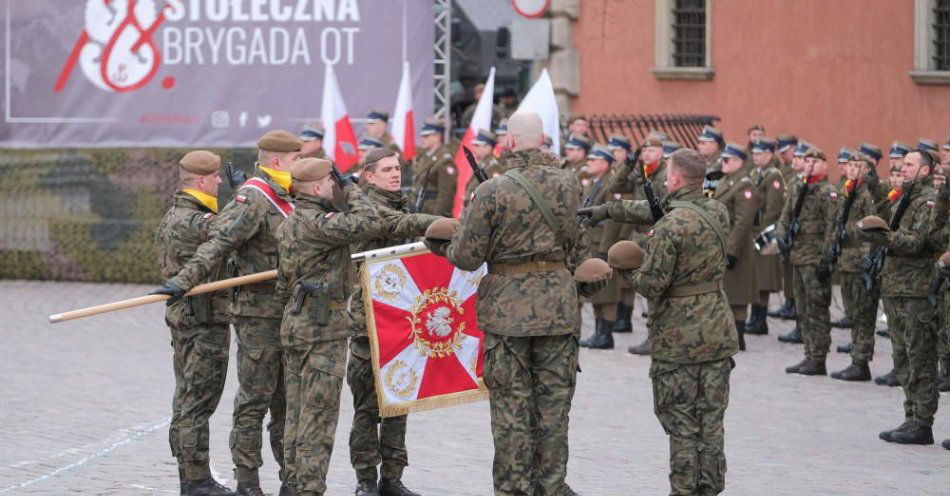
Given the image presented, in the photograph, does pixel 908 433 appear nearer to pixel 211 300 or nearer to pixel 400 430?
pixel 400 430

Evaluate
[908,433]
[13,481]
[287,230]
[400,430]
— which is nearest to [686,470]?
[400,430]

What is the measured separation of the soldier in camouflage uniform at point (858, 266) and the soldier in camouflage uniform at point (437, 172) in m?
5.84

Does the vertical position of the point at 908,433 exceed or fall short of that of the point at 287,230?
it falls short

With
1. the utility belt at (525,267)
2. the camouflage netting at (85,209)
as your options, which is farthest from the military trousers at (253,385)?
the camouflage netting at (85,209)

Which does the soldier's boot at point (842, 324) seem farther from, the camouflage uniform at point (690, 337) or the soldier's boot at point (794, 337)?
the camouflage uniform at point (690, 337)

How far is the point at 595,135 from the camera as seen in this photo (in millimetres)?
22250

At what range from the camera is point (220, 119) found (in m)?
21.2

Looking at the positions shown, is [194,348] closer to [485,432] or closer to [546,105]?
[485,432]

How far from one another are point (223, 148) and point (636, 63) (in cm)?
639

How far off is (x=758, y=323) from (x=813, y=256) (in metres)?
2.64

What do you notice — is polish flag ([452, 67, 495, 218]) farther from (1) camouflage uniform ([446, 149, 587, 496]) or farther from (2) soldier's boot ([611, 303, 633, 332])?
(1) camouflage uniform ([446, 149, 587, 496])

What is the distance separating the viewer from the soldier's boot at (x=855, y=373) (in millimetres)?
14453

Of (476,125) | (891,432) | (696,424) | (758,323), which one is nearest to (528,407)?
(696,424)

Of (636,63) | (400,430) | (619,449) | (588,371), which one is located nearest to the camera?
(400,430)
